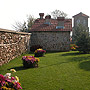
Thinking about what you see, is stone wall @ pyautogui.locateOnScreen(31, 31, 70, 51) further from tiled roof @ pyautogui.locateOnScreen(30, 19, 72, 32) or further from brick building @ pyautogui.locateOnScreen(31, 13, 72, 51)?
tiled roof @ pyautogui.locateOnScreen(30, 19, 72, 32)

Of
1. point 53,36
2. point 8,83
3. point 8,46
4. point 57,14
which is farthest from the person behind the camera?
point 57,14

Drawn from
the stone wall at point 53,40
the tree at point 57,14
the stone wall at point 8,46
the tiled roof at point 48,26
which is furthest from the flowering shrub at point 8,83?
the tree at point 57,14

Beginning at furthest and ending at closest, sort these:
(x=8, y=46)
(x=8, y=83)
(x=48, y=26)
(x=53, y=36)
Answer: (x=48, y=26) → (x=53, y=36) → (x=8, y=46) → (x=8, y=83)

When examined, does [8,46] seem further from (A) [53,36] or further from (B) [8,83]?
(A) [53,36]

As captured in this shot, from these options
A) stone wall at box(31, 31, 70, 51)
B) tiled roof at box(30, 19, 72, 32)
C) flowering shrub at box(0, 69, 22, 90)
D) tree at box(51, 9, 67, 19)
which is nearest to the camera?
flowering shrub at box(0, 69, 22, 90)

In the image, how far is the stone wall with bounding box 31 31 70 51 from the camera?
2219cm

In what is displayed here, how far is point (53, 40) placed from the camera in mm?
22453

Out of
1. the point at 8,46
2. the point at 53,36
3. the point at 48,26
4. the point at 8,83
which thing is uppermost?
the point at 48,26

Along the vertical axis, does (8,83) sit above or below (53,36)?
below

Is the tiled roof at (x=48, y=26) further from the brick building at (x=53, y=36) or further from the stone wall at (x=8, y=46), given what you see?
the stone wall at (x=8, y=46)

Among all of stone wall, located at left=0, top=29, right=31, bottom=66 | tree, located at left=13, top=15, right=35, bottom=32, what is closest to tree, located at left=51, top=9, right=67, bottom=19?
tree, located at left=13, top=15, right=35, bottom=32

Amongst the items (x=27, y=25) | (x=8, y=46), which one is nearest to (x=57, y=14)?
(x=27, y=25)

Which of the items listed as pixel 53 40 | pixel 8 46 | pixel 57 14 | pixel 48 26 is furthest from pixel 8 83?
pixel 57 14

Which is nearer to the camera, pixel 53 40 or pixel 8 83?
pixel 8 83
